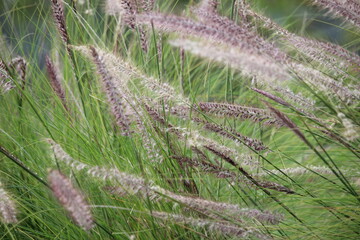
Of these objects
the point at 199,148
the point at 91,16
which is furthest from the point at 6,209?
the point at 91,16

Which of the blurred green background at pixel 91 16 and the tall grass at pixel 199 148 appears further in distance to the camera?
the blurred green background at pixel 91 16

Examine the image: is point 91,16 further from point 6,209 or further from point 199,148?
point 6,209

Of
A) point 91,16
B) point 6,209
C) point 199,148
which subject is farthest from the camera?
point 91,16

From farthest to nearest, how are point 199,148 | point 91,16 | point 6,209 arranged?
point 91,16 → point 199,148 → point 6,209

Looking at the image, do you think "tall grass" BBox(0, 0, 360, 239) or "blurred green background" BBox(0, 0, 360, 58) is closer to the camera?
"tall grass" BBox(0, 0, 360, 239)

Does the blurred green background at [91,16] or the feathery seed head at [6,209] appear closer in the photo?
the feathery seed head at [6,209]

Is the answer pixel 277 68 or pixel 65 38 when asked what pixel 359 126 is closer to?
pixel 277 68

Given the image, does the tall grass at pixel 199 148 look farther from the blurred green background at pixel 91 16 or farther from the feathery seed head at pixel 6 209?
the blurred green background at pixel 91 16

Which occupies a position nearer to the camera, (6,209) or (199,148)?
(6,209)

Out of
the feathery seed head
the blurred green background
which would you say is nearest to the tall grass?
the feathery seed head

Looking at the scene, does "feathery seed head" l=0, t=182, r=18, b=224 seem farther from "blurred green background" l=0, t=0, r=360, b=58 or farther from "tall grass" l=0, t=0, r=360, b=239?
"blurred green background" l=0, t=0, r=360, b=58

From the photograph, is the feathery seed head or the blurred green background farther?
the blurred green background

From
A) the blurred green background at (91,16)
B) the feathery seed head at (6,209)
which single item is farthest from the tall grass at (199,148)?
the blurred green background at (91,16)
